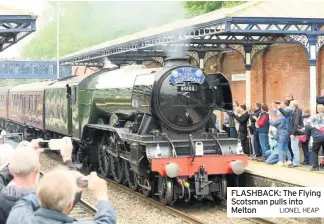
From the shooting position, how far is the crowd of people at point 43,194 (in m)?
2.90

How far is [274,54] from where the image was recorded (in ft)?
56.9

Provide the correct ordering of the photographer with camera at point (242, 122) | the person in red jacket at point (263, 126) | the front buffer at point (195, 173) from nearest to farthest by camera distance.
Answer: the front buffer at point (195, 173) < the person in red jacket at point (263, 126) < the photographer with camera at point (242, 122)

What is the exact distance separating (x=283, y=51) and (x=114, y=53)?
7101mm

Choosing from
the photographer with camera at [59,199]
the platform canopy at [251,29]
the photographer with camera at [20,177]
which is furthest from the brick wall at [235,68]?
the photographer with camera at [59,199]

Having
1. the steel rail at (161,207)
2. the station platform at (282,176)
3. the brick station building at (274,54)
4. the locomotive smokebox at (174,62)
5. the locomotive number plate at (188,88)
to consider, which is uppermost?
the brick station building at (274,54)

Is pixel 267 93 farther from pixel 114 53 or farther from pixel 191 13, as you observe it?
pixel 191 13

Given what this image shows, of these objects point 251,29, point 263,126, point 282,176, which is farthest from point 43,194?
point 251,29

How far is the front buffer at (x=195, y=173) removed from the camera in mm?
8977

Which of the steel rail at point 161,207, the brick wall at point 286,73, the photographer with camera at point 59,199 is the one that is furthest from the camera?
the brick wall at point 286,73

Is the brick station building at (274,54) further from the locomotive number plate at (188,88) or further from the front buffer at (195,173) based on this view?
the front buffer at (195,173)

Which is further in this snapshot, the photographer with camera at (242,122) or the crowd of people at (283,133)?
the photographer with camera at (242,122)

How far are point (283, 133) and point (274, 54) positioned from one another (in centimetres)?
618

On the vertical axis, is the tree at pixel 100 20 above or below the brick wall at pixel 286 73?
above

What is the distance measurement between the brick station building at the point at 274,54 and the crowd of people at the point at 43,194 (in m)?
10.4
